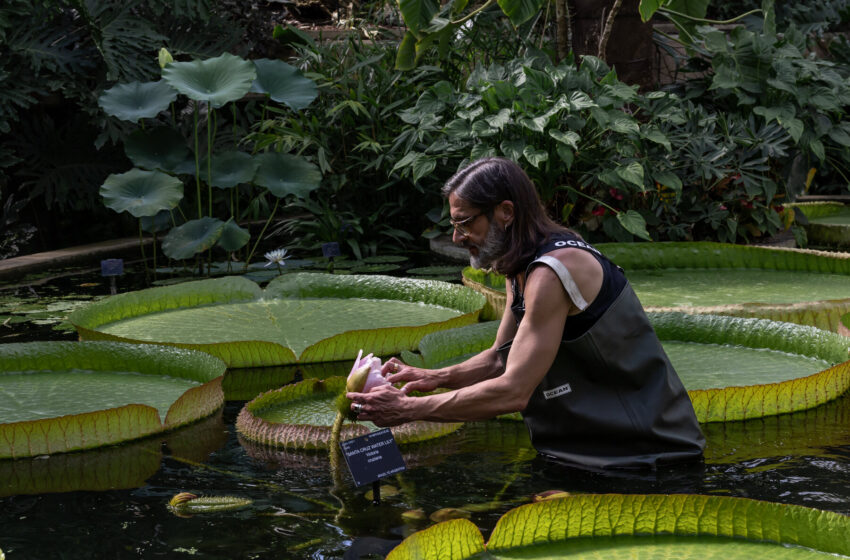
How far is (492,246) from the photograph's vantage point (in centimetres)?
243

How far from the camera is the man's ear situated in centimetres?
240

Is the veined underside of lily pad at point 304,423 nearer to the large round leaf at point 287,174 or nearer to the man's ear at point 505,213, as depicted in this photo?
the man's ear at point 505,213

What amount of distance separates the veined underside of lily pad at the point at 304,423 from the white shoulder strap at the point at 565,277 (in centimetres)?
80

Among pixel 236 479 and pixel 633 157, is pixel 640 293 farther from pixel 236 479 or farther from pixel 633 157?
pixel 236 479

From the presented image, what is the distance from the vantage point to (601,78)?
18.5ft

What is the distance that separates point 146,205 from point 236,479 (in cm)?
327

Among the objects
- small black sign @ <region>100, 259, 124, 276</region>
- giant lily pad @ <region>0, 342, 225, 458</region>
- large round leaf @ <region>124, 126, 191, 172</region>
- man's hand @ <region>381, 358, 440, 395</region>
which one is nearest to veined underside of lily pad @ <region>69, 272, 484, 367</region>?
giant lily pad @ <region>0, 342, 225, 458</region>

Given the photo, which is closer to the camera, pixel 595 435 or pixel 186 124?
pixel 595 435

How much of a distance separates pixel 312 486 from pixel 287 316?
69.2 inches

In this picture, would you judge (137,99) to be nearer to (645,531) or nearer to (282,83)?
(282,83)

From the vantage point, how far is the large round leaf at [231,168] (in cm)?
611

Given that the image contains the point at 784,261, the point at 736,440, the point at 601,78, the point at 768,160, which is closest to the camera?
the point at 736,440

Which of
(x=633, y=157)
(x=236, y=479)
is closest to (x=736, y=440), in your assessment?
(x=236, y=479)

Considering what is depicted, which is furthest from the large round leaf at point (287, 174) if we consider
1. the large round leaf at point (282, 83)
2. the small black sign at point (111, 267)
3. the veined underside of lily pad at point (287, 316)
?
the veined underside of lily pad at point (287, 316)
